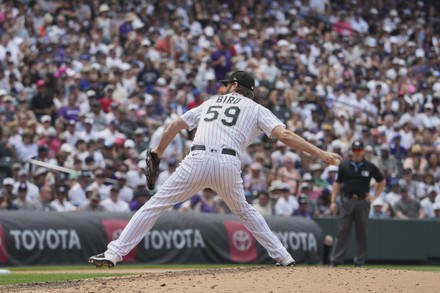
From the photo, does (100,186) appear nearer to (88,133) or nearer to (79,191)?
(79,191)

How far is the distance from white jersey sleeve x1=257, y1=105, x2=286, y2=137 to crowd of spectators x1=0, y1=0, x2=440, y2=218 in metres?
7.50

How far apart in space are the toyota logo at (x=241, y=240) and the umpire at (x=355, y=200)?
2808 mm

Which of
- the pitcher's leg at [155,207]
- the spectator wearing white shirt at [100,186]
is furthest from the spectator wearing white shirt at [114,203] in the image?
the pitcher's leg at [155,207]

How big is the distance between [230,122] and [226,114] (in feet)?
0.43

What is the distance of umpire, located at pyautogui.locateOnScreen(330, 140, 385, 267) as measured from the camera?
14.9 metres

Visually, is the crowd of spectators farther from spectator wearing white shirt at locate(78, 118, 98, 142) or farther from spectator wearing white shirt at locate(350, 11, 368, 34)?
spectator wearing white shirt at locate(350, 11, 368, 34)

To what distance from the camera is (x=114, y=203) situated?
57.9ft

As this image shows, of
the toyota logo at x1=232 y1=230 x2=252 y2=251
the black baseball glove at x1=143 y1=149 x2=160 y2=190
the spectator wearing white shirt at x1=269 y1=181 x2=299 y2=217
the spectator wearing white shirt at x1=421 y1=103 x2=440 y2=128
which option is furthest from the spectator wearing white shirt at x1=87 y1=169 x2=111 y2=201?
the spectator wearing white shirt at x1=421 y1=103 x2=440 y2=128

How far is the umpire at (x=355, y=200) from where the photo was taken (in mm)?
14945

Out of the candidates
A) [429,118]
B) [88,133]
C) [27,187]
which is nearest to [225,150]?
[27,187]

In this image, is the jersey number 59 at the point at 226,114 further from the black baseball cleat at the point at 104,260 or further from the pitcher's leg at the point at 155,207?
the black baseball cleat at the point at 104,260

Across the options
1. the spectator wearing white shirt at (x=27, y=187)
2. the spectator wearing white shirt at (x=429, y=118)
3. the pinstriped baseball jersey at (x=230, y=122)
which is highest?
the spectator wearing white shirt at (x=429, y=118)

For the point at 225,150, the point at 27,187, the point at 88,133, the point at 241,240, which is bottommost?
the point at 241,240

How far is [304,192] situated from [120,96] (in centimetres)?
452
